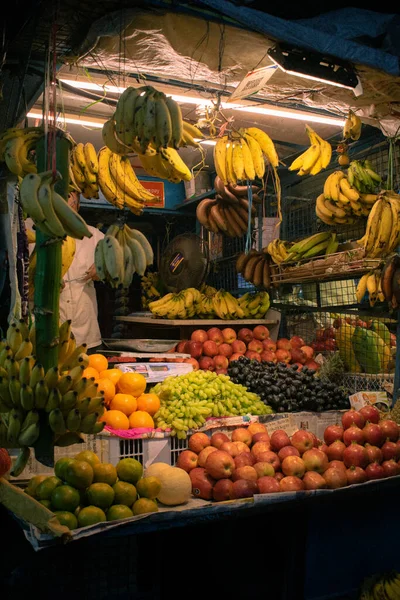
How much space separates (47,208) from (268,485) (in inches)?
72.3

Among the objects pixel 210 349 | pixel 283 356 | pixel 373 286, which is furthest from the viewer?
pixel 283 356

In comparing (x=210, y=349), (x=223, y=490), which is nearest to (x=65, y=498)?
(x=223, y=490)

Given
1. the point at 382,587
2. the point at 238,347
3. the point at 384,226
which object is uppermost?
the point at 384,226

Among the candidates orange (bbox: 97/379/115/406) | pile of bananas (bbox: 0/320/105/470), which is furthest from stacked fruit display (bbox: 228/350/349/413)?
pile of bananas (bbox: 0/320/105/470)

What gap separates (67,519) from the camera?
8.36ft

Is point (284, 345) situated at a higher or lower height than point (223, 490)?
higher

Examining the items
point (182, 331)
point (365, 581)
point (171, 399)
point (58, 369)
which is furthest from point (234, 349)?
point (58, 369)

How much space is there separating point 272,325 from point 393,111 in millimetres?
2388

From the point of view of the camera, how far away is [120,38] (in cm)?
300

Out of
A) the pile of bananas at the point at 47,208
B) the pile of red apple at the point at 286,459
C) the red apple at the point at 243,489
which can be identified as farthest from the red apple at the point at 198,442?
the pile of bananas at the point at 47,208

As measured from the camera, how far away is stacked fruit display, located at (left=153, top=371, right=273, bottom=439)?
3.55 m

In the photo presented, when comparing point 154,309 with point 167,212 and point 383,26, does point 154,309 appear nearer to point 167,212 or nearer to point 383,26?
point 167,212

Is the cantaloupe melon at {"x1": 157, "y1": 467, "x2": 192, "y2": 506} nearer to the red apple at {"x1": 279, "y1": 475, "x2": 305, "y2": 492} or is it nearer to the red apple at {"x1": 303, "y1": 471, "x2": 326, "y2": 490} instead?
the red apple at {"x1": 279, "y1": 475, "x2": 305, "y2": 492}

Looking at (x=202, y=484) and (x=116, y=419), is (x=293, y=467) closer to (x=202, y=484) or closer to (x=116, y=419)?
(x=202, y=484)
